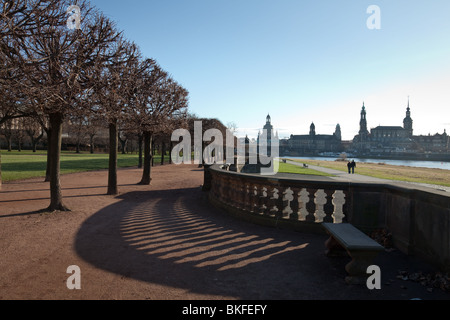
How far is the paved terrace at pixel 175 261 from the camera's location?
4070 millimetres

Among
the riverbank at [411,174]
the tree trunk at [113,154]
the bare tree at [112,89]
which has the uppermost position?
the bare tree at [112,89]

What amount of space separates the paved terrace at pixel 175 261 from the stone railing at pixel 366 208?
0.31 m

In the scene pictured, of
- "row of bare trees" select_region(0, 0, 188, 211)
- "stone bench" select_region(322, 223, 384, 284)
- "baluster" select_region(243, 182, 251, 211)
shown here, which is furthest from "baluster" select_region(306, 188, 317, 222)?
"row of bare trees" select_region(0, 0, 188, 211)

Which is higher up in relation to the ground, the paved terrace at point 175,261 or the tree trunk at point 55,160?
the tree trunk at point 55,160

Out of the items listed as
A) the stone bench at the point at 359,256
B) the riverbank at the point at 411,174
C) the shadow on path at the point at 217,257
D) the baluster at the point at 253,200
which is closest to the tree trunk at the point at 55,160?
the shadow on path at the point at 217,257

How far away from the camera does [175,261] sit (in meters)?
5.23

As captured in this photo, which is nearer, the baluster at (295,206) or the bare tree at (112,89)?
the baluster at (295,206)

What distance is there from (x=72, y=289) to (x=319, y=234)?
503cm

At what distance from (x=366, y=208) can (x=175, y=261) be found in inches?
168

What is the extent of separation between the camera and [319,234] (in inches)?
263

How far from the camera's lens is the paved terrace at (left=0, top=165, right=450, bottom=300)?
4.07 m

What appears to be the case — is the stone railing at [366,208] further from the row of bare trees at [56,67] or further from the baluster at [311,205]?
the row of bare trees at [56,67]
